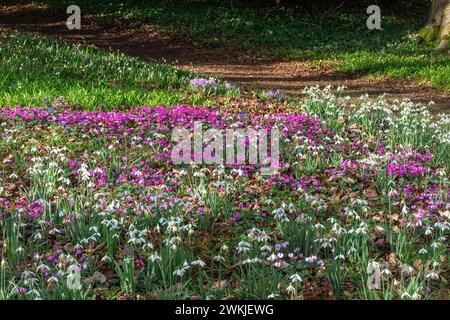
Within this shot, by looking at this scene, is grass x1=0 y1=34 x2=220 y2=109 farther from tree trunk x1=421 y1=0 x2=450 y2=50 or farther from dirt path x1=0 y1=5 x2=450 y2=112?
tree trunk x1=421 y1=0 x2=450 y2=50

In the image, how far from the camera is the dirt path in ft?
38.7

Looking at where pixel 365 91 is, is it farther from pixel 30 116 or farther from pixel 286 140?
pixel 30 116

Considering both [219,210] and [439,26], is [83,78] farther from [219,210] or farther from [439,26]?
[439,26]

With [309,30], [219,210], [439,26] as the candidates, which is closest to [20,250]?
[219,210]

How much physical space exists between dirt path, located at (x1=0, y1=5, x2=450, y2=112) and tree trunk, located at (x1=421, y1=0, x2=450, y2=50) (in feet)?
10.7

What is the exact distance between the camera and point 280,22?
66.2 feet

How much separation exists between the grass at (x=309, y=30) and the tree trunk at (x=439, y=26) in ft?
1.32

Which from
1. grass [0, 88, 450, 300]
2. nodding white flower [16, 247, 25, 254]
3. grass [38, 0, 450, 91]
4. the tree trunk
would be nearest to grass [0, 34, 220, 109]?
grass [0, 88, 450, 300]

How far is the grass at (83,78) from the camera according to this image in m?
Result: 8.70

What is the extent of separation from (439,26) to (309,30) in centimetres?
455

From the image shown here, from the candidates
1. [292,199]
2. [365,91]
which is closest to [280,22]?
[365,91]

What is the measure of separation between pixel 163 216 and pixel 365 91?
24.9 feet

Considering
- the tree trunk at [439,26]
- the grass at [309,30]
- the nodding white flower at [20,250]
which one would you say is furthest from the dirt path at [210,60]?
the nodding white flower at [20,250]

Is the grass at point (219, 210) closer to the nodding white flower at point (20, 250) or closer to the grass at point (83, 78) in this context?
the nodding white flower at point (20, 250)
